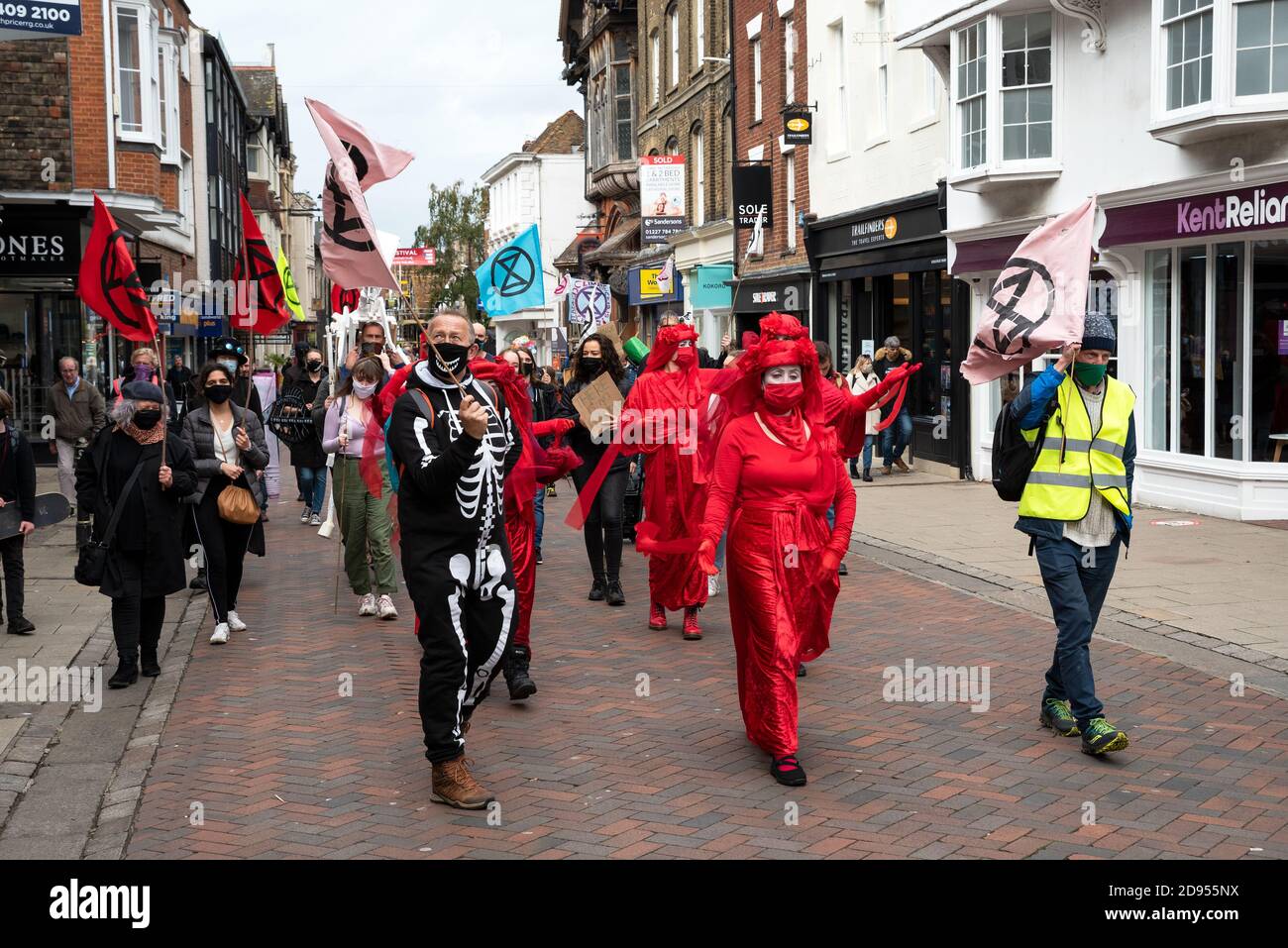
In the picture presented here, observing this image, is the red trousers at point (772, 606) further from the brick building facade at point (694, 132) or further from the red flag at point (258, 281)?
the brick building facade at point (694, 132)

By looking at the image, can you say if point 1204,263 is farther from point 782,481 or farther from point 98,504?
point 98,504

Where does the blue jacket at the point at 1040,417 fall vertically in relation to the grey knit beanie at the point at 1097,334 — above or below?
below

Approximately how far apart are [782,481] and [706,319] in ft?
96.8

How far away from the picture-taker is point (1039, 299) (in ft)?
20.8

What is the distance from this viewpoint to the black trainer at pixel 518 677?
7.41 metres

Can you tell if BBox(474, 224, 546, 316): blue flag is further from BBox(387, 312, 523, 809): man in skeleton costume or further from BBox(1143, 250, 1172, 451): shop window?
BBox(387, 312, 523, 809): man in skeleton costume

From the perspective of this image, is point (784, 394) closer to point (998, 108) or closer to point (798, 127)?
point (998, 108)

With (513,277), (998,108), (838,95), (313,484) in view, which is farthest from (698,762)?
(838,95)

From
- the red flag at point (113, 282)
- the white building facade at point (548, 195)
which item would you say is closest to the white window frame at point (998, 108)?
the red flag at point (113, 282)

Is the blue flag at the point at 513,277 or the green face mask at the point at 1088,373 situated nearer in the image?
the green face mask at the point at 1088,373

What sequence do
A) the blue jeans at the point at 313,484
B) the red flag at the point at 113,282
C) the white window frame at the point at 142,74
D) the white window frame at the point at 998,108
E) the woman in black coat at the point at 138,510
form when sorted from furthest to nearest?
the white window frame at the point at 142,74 → the white window frame at the point at 998,108 → the blue jeans at the point at 313,484 → the red flag at the point at 113,282 → the woman in black coat at the point at 138,510

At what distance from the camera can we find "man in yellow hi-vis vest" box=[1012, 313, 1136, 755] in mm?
6316

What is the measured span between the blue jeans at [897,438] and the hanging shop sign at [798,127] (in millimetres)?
6511
